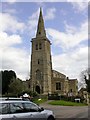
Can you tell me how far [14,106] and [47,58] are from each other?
89.8m

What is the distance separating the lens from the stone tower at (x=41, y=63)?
99.8m

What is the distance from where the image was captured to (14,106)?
13.2m

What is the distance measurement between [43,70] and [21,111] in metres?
87.0

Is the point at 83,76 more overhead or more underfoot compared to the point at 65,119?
more overhead

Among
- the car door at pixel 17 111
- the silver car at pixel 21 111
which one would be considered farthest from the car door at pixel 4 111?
the car door at pixel 17 111

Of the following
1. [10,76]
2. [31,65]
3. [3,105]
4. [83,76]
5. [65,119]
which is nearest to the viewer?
[3,105]

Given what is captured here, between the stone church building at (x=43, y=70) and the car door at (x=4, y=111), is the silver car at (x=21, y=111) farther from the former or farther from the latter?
the stone church building at (x=43, y=70)

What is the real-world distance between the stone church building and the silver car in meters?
82.8

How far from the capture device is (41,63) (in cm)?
10175

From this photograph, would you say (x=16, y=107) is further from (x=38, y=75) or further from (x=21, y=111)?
(x=38, y=75)

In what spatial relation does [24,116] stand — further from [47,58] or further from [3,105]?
[47,58]

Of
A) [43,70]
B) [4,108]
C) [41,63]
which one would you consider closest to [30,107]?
[4,108]

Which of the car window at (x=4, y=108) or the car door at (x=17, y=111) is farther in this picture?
the car door at (x=17, y=111)

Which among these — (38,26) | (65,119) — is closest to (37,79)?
(38,26)
